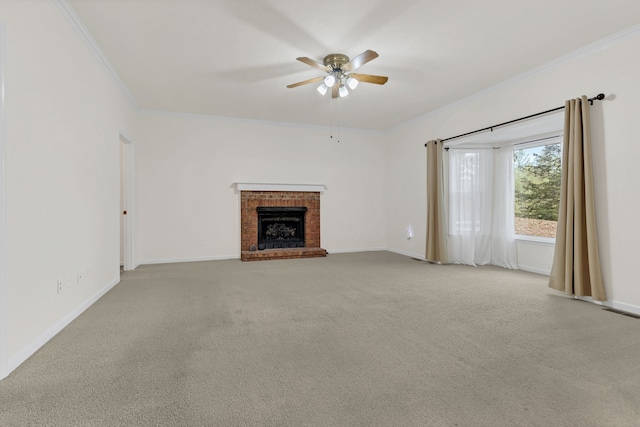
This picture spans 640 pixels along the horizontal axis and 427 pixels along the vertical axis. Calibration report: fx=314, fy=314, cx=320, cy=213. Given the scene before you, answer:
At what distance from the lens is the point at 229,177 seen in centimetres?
598

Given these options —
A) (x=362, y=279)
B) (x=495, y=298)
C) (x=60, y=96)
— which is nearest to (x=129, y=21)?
(x=60, y=96)

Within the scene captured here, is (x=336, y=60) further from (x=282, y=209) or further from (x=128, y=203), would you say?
(x=128, y=203)

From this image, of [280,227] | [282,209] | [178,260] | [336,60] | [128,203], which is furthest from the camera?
[280,227]

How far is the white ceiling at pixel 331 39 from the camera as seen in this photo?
105 inches

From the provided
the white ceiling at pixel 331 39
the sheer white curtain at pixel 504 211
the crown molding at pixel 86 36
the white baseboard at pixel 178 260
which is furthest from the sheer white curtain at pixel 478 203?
the crown molding at pixel 86 36

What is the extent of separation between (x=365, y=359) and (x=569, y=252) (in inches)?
110

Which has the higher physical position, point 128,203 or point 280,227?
point 128,203

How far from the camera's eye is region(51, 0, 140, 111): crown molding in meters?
2.57

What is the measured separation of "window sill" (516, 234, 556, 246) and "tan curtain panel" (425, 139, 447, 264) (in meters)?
1.14

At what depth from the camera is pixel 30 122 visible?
2.15m

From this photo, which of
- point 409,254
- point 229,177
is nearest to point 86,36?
point 229,177

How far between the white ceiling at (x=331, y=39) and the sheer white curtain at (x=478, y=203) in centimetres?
124

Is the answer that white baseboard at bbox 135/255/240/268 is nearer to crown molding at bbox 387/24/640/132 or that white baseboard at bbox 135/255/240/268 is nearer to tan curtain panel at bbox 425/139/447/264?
tan curtain panel at bbox 425/139/447/264

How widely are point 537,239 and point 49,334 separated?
595 cm
